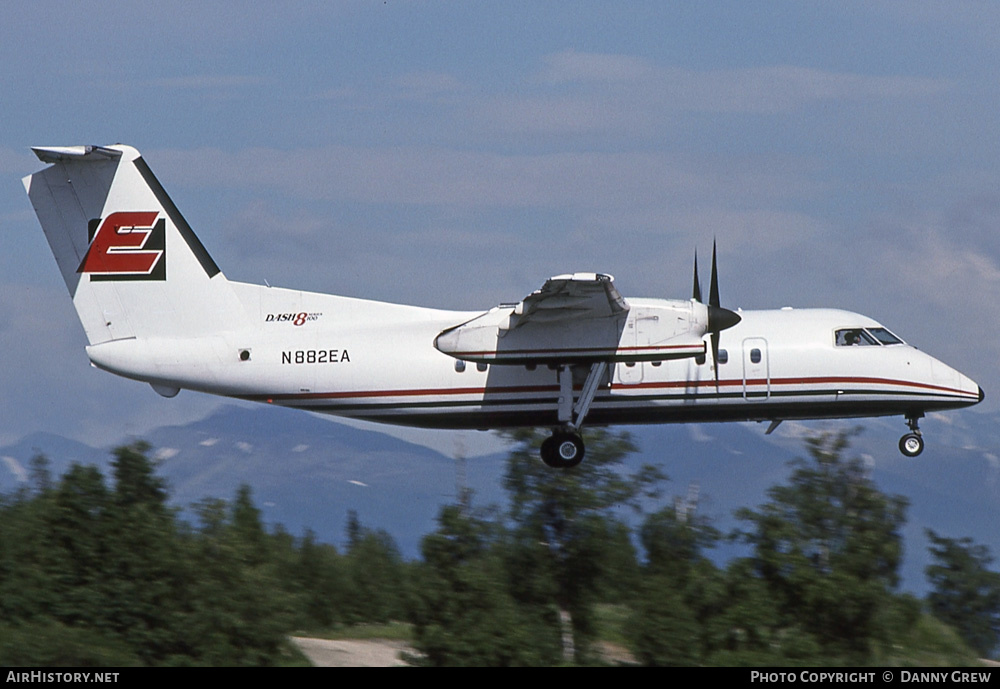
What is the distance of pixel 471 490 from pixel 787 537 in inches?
302

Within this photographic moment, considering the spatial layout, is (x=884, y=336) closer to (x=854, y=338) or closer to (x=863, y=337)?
(x=863, y=337)

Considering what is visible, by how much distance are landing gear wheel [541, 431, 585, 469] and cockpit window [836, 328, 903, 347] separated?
4790mm

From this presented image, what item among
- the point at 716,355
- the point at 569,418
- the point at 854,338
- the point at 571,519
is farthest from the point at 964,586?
the point at 569,418

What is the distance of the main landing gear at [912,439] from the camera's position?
2095 centimetres

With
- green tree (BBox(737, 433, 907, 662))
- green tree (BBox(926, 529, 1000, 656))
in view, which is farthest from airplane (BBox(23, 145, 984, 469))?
green tree (BBox(926, 529, 1000, 656))

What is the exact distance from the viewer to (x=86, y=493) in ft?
93.6

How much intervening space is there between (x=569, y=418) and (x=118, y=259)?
330 inches

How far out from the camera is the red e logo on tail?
2097 centimetres

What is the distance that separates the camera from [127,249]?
69.3 feet

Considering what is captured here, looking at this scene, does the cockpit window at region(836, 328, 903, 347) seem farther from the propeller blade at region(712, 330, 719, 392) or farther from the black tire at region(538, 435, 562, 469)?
the black tire at region(538, 435, 562, 469)

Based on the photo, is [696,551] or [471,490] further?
[696,551]

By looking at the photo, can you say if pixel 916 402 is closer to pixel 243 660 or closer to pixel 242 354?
pixel 242 354

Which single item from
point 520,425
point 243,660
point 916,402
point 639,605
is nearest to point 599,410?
point 520,425

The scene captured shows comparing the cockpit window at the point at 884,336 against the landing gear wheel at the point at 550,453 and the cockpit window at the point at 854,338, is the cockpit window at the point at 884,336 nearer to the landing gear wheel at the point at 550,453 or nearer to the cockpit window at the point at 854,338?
the cockpit window at the point at 854,338
